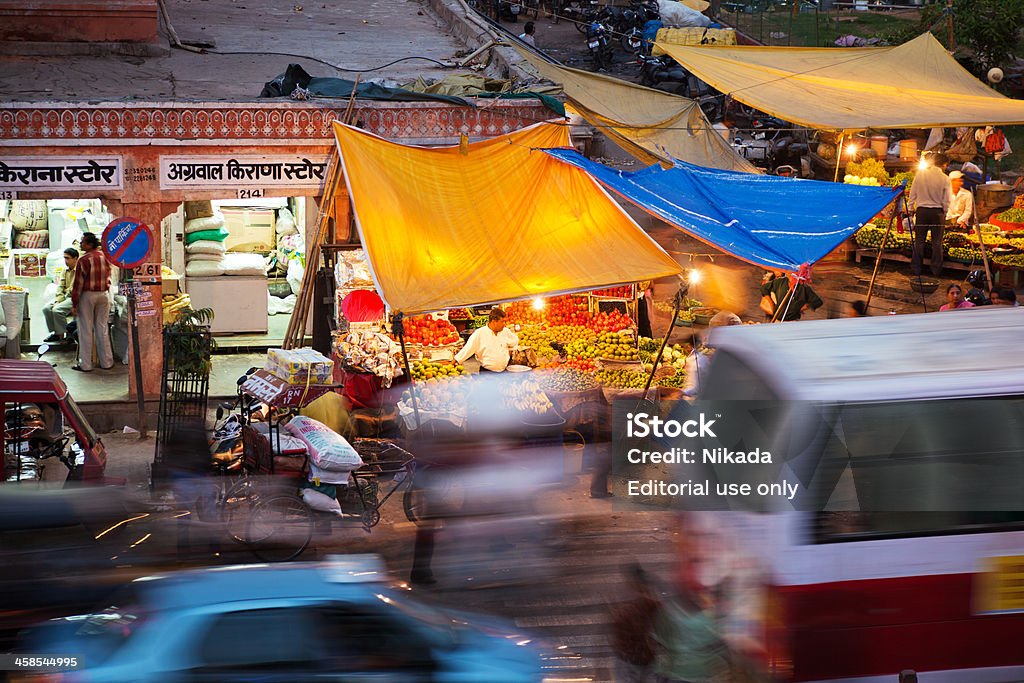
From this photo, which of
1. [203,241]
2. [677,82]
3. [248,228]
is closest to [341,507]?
[203,241]

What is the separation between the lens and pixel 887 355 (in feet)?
20.1

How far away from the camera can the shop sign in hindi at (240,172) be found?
40.8 feet

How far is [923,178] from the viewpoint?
16.7 meters

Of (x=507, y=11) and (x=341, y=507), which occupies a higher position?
(x=507, y=11)

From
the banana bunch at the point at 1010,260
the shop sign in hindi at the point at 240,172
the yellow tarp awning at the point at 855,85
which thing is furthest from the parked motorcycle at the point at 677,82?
the shop sign in hindi at the point at 240,172

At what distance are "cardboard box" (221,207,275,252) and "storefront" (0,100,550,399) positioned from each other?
1790mm

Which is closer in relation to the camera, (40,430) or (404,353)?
(40,430)

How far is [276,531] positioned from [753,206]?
5719 mm

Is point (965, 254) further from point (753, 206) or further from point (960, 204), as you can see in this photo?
point (753, 206)

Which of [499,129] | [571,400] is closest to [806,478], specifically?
[571,400]

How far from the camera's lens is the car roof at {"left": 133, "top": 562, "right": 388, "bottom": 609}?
5.33 metres

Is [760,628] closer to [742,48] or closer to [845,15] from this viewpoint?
[742,48]

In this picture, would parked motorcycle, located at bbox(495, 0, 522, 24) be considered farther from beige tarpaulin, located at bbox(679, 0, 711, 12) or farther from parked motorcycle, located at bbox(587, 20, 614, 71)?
beige tarpaulin, located at bbox(679, 0, 711, 12)

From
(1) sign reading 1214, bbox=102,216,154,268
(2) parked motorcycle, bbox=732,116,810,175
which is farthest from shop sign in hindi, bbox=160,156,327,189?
(2) parked motorcycle, bbox=732,116,810,175
